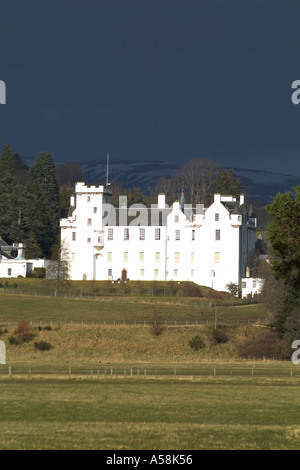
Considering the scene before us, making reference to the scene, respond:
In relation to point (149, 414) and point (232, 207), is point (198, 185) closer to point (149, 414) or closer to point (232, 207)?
point (232, 207)

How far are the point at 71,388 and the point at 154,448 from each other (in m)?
17.5

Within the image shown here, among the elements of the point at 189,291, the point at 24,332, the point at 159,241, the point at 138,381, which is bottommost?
the point at 138,381

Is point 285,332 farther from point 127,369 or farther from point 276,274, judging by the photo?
point 276,274

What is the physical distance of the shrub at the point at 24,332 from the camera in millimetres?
71125

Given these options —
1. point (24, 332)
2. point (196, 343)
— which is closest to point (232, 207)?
point (196, 343)

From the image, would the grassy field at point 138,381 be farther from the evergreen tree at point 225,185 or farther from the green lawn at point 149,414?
the evergreen tree at point 225,185

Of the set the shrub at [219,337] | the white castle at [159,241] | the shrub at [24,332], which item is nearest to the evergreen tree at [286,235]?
the shrub at [219,337]

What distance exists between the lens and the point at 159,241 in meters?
108

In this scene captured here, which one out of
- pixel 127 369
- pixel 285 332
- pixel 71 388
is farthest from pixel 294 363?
pixel 71 388

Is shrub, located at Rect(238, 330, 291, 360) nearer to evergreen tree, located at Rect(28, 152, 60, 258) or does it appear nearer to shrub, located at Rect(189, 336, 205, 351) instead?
shrub, located at Rect(189, 336, 205, 351)

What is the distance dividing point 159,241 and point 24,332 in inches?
1502

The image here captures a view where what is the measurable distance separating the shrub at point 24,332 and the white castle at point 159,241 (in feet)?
114

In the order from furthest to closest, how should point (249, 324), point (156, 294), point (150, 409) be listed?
point (156, 294), point (249, 324), point (150, 409)

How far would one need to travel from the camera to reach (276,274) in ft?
124
